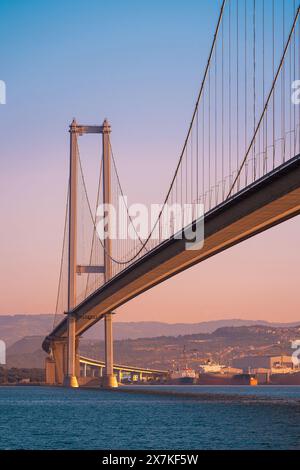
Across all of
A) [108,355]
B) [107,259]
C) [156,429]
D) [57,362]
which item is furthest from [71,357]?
[156,429]

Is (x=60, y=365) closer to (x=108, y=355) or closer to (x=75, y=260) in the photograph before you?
(x=108, y=355)

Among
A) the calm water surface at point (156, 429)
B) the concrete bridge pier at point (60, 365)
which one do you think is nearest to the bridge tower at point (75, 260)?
the concrete bridge pier at point (60, 365)

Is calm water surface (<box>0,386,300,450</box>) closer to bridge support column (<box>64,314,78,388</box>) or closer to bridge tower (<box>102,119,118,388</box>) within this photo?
bridge tower (<box>102,119,118,388</box>)

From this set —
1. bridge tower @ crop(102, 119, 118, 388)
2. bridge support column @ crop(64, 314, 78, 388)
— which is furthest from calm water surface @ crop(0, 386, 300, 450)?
bridge support column @ crop(64, 314, 78, 388)

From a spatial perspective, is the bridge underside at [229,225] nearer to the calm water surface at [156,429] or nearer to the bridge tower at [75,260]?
the calm water surface at [156,429]

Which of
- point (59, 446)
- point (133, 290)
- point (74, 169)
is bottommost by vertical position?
point (59, 446)

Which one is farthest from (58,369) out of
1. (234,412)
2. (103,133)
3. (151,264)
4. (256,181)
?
(256,181)
